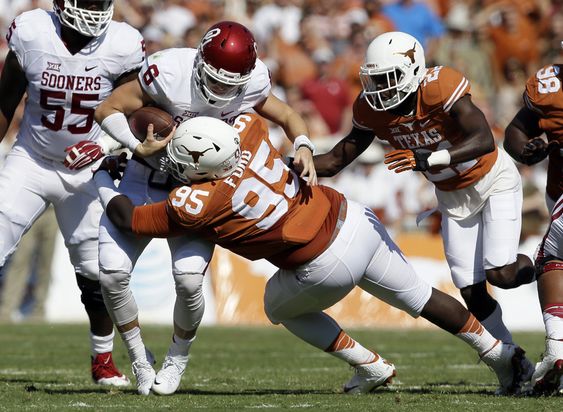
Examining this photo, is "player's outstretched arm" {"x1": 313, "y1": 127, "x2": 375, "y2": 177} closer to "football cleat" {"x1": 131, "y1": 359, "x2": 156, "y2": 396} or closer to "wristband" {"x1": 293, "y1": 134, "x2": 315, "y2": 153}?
"wristband" {"x1": 293, "y1": 134, "x2": 315, "y2": 153}

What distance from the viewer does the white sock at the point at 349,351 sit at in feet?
19.3

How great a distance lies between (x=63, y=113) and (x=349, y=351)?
2.19 meters

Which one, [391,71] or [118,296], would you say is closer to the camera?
[118,296]

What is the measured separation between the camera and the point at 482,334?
5.85 m

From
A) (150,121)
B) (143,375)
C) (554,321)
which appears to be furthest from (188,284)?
(554,321)

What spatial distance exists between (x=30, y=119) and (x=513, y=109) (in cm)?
824

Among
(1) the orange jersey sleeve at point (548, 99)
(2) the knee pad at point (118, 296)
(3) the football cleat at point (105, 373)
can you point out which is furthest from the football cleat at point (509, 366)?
(3) the football cleat at point (105, 373)

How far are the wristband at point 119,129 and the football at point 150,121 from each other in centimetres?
4

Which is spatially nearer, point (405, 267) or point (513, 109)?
point (405, 267)

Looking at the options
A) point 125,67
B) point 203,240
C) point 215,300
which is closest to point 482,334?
point 203,240

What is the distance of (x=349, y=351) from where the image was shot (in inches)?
232

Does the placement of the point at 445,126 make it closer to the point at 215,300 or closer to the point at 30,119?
the point at 30,119

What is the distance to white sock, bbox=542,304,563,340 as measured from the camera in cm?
547

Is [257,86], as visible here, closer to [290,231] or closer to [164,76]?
[164,76]
